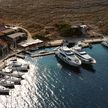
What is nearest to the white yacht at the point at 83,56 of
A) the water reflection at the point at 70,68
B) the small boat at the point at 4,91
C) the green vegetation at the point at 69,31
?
the water reflection at the point at 70,68

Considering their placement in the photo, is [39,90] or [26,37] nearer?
[39,90]

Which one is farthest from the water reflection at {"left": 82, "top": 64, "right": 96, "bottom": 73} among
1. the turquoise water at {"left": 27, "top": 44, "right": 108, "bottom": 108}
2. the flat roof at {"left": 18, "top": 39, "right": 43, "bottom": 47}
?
the flat roof at {"left": 18, "top": 39, "right": 43, "bottom": 47}

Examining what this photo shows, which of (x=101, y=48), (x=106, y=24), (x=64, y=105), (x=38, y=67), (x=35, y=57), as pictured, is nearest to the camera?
(x=64, y=105)

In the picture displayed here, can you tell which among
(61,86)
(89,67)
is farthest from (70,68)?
(61,86)

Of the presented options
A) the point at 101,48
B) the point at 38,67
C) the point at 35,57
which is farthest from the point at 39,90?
the point at 101,48

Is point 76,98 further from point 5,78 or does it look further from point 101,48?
point 101,48

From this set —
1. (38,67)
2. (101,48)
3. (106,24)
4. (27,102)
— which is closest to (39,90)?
(27,102)

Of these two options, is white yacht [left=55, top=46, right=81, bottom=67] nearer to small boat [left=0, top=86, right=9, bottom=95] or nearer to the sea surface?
the sea surface

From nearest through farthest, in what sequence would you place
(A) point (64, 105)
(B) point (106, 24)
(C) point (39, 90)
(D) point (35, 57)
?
(A) point (64, 105) < (C) point (39, 90) < (D) point (35, 57) < (B) point (106, 24)
